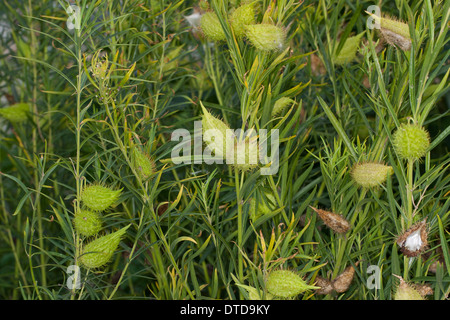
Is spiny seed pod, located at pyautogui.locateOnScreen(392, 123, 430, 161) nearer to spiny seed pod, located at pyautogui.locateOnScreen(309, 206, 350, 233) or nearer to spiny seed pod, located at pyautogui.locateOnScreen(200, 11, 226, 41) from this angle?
spiny seed pod, located at pyautogui.locateOnScreen(309, 206, 350, 233)

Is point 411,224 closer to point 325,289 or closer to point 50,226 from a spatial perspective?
point 325,289

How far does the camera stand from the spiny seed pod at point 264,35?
481 millimetres

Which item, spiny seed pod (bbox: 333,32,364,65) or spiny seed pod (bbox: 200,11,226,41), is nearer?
spiny seed pod (bbox: 200,11,226,41)

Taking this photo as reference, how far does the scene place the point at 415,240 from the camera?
50 centimetres

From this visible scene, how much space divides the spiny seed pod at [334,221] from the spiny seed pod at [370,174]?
0.04 m

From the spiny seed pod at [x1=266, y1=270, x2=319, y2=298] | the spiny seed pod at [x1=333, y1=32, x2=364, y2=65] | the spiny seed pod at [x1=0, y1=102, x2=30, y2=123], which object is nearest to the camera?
the spiny seed pod at [x1=266, y1=270, x2=319, y2=298]

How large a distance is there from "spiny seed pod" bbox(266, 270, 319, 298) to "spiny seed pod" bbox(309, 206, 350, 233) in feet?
0.26

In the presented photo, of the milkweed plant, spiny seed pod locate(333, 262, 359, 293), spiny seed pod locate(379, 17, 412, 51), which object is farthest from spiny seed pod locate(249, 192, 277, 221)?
spiny seed pod locate(379, 17, 412, 51)

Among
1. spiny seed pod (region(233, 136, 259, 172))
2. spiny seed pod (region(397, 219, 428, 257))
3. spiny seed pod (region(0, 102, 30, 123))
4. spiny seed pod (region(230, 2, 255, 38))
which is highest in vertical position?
spiny seed pod (region(0, 102, 30, 123))

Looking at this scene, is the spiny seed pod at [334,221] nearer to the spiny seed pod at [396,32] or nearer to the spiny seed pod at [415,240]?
the spiny seed pod at [415,240]

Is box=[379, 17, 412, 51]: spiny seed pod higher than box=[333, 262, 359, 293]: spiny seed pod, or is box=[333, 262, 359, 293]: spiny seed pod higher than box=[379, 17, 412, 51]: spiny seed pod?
box=[379, 17, 412, 51]: spiny seed pod

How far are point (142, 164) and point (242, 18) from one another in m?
0.18

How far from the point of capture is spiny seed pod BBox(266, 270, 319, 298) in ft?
1.54

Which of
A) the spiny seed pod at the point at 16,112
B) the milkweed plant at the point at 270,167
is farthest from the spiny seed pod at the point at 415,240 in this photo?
the spiny seed pod at the point at 16,112
